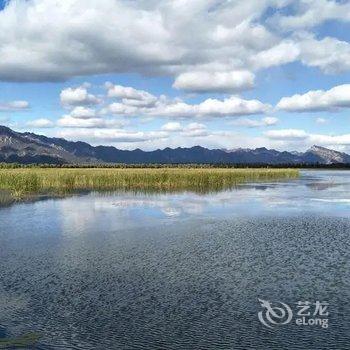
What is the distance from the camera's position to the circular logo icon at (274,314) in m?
10.9

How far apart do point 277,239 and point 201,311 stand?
10632 mm

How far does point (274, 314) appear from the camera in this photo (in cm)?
1145

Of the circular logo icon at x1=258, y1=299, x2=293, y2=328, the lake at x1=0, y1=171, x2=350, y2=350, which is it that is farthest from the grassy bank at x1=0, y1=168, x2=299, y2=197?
the circular logo icon at x1=258, y1=299, x2=293, y2=328

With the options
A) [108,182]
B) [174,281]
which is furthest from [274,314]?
[108,182]

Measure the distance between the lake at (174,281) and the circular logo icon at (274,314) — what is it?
47 millimetres

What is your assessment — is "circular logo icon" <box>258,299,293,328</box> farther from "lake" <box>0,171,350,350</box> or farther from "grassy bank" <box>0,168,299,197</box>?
"grassy bank" <box>0,168,299,197</box>

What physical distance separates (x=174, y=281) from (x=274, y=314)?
3.76m

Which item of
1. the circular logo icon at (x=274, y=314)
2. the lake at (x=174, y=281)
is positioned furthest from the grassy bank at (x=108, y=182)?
the circular logo icon at (x=274, y=314)

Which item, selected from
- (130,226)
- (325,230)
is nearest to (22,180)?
(130,226)

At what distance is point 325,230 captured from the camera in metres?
23.9

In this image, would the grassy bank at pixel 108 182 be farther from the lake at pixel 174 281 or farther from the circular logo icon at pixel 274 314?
the circular logo icon at pixel 274 314

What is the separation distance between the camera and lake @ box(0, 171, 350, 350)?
33.5 ft

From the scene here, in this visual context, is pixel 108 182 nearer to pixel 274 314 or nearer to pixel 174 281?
pixel 174 281

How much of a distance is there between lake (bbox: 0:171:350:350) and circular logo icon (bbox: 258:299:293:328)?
47 millimetres
